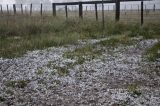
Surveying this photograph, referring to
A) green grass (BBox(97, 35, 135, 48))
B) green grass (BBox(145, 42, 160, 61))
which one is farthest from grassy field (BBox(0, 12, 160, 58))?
green grass (BBox(145, 42, 160, 61))

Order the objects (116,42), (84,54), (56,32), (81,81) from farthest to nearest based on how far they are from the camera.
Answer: (56,32)
(116,42)
(84,54)
(81,81)

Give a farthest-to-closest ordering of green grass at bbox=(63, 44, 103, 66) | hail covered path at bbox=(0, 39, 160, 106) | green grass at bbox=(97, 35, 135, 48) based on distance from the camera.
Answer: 1. green grass at bbox=(97, 35, 135, 48)
2. green grass at bbox=(63, 44, 103, 66)
3. hail covered path at bbox=(0, 39, 160, 106)

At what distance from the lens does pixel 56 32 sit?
23.1m

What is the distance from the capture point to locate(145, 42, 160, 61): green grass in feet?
48.1

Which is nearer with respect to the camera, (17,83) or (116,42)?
(17,83)

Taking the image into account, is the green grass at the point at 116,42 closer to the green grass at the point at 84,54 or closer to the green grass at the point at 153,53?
the green grass at the point at 84,54

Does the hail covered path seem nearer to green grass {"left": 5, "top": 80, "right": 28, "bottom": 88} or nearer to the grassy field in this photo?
green grass {"left": 5, "top": 80, "right": 28, "bottom": 88}

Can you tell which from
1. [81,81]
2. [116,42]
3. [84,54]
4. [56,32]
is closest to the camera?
[81,81]

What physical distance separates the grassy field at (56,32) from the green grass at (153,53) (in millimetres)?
4351

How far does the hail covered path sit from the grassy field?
2.79m

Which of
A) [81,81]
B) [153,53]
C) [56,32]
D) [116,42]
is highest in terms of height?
[56,32]

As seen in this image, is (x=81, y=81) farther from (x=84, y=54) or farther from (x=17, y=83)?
(x=84, y=54)

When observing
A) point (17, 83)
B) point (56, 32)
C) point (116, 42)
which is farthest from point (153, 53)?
point (56, 32)

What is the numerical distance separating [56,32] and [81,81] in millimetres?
12348
